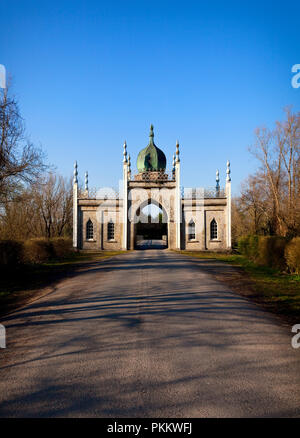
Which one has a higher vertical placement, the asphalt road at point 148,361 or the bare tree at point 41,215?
the bare tree at point 41,215

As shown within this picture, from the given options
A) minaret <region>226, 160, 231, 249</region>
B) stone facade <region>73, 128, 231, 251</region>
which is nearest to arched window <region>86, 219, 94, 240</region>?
stone facade <region>73, 128, 231, 251</region>

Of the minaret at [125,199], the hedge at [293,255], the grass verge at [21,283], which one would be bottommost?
the grass verge at [21,283]

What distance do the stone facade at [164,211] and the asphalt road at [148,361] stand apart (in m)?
28.8

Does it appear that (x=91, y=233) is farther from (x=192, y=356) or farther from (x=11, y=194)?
(x=192, y=356)

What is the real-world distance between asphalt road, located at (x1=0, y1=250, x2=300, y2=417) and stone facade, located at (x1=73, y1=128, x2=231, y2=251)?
28.8 metres

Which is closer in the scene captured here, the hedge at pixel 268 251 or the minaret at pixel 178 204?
the hedge at pixel 268 251

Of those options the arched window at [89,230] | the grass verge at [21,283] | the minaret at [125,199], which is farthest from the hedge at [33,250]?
the arched window at [89,230]

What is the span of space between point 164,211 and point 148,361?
3415 centimetres

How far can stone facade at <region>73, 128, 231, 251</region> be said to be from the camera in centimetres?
3794

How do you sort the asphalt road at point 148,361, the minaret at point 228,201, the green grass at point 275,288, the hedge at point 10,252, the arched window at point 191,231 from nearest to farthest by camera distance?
the asphalt road at point 148,361 → the green grass at point 275,288 → the hedge at point 10,252 → the arched window at point 191,231 → the minaret at point 228,201

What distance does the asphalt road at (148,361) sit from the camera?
3.69 m

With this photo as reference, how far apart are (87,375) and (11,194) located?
1473 centimetres

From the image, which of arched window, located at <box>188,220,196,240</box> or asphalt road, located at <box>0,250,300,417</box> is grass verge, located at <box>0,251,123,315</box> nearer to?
asphalt road, located at <box>0,250,300,417</box>

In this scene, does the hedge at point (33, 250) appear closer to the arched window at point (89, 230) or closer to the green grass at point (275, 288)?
the green grass at point (275, 288)
